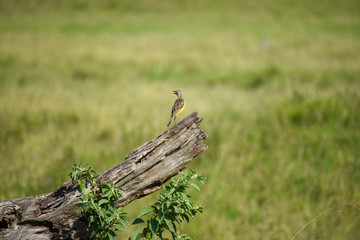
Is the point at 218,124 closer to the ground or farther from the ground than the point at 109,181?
farther from the ground

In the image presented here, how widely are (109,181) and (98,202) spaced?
20cm

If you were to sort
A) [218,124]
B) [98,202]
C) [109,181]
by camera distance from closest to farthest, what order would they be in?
[98,202]
[109,181]
[218,124]

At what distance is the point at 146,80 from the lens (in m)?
12.7

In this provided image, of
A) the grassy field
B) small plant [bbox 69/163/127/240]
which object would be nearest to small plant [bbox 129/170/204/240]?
small plant [bbox 69/163/127/240]

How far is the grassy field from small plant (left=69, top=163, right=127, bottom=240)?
5.78 ft

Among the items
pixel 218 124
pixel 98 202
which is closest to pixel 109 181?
pixel 98 202

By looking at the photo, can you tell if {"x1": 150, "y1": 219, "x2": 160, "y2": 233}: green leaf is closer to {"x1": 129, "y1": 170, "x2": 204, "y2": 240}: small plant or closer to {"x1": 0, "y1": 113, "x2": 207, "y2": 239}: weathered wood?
{"x1": 129, "y1": 170, "x2": 204, "y2": 240}: small plant

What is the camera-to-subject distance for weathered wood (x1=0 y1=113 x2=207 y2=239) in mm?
2258

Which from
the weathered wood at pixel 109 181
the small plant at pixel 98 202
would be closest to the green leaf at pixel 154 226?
the small plant at pixel 98 202

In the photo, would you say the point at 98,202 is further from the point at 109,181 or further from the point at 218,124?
the point at 218,124

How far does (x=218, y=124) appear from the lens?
23.1 ft

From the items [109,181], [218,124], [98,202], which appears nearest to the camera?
[98,202]

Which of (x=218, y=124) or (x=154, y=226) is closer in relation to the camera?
(x=154, y=226)

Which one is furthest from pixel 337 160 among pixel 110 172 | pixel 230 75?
pixel 230 75
